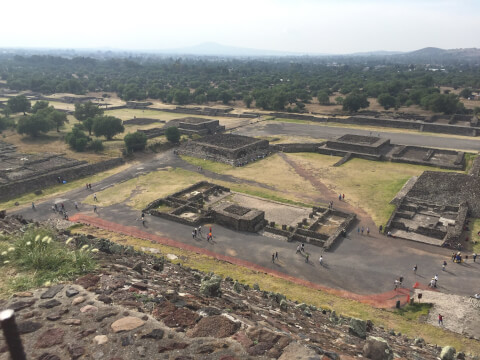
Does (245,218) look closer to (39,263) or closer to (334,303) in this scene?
(334,303)

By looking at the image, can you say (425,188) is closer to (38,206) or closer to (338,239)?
(338,239)

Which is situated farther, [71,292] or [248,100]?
[248,100]

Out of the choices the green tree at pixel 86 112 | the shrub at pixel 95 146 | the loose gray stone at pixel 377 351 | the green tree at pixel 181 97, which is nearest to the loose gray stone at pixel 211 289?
the loose gray stone at pixel 377 351

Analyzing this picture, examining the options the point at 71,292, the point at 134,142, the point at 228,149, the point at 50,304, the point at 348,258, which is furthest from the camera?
the point at 134,142

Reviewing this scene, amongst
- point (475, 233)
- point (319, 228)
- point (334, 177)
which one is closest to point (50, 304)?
point (319, 228)

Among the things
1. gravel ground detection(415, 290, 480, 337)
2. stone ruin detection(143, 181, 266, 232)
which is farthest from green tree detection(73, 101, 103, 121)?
gravel ground detection(415, 290, 480, 337)

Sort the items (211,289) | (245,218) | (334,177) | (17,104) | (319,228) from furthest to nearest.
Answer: (17,104)
(334,177)
(319,228)
(245,218)
(211,289)

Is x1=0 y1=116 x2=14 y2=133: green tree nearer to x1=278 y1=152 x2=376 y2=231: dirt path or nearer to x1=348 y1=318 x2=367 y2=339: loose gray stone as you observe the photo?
x1=278 y1=152 x2=376 y2=231: dirt path
